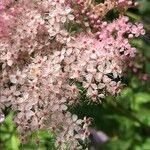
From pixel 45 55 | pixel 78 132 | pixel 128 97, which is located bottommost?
pixel 128 97

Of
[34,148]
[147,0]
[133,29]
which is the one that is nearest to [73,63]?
[133,29]

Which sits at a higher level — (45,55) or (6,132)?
(45,55)

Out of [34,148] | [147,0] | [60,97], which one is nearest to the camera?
[60,97]

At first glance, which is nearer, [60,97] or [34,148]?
[60,97]

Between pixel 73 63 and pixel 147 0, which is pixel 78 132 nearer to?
pixel 73 63

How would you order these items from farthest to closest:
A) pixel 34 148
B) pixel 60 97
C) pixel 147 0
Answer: pixel 147 0 → pixel 34 148 → pixel 60 97

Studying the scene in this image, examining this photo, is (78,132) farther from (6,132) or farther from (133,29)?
(6,132)
